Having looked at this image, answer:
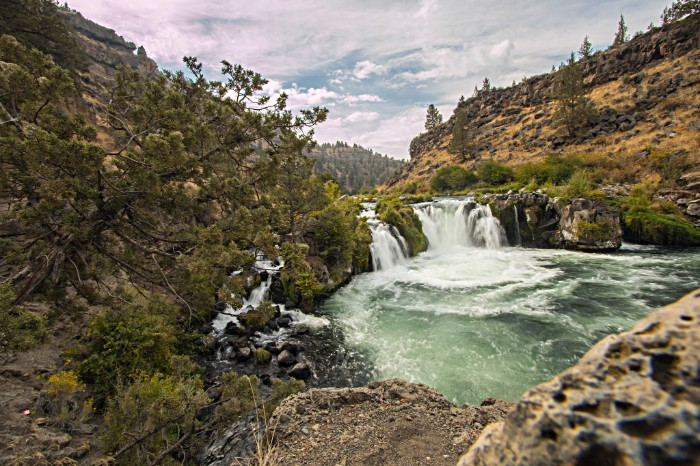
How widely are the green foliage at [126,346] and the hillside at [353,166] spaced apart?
6666 cm

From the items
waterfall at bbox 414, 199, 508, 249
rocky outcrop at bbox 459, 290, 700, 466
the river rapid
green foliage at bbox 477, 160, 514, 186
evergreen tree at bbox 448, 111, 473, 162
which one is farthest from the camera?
evergreen tree at bbox 448, 111, 473, 162

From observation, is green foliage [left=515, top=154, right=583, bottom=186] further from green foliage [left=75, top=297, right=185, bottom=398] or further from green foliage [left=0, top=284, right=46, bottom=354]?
green foliage [left=0, top=284, right=46, bottom=354]

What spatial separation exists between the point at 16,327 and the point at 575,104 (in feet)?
199

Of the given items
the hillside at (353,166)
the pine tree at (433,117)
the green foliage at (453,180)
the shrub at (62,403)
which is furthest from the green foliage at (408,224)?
the pine tree at (433,117)

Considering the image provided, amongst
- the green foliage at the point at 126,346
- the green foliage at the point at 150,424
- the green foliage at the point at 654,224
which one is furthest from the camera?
the green foliage at the point at 654,224

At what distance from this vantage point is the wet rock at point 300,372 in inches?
314

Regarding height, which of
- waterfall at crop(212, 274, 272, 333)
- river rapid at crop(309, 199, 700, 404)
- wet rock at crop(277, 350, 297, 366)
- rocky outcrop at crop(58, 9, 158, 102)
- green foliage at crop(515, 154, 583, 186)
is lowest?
river rapid at crop(309, 199, 700, 404)

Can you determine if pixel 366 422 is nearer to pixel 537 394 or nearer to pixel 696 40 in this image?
pixel 537 394

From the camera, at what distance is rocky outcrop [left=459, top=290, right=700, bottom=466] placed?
3.37 feet

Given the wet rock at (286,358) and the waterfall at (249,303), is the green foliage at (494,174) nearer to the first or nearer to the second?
the waterfall at (249,303)

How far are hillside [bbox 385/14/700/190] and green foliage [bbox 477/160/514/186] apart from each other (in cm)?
856

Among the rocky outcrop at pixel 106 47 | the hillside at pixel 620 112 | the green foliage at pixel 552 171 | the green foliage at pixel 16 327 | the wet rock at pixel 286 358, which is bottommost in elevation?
the wet rock at pixel 286 358

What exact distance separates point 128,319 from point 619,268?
73.6 feet

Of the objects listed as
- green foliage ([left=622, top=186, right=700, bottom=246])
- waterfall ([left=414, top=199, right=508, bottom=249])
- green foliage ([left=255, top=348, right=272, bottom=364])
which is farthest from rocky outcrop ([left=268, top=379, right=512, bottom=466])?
green foliage ([left=622, top=186, right=700, bottom=246])
